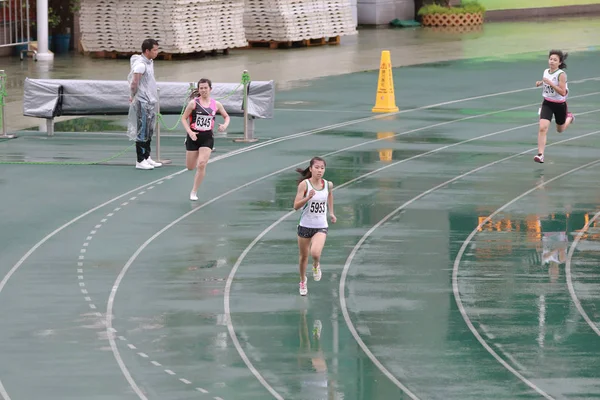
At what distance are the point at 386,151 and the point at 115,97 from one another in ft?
17.3

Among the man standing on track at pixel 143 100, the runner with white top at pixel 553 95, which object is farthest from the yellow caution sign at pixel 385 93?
the man standing on track at pixel 143 100

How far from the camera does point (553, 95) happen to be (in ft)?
73.2

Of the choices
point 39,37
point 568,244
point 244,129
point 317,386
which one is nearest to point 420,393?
point 317,386

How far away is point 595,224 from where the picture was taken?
18141 millimetres

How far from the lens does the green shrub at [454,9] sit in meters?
52.1

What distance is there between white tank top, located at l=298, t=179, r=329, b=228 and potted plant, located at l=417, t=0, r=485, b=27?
3854cm

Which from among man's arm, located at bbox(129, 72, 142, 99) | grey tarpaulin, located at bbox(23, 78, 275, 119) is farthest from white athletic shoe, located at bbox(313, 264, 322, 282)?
grey tarpaulin, located at bbox(23, 78, 275, 119)

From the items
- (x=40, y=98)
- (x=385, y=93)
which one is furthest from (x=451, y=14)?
(x=40, y=98)

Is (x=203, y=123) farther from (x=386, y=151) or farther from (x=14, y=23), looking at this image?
(x=14, y=23)

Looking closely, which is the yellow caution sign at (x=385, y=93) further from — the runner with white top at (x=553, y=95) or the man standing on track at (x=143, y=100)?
the man standing on track at (x=143, y=100)

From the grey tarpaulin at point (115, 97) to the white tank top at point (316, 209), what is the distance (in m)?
10.7

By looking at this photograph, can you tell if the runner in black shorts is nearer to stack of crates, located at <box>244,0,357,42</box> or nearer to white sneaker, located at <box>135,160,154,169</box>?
white sneaker, located at <box>135,160,154,169</box>

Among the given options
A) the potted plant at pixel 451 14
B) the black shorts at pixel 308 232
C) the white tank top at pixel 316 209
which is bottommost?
the black shorts at pixel 308 232

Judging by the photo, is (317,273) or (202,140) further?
(202,140)
